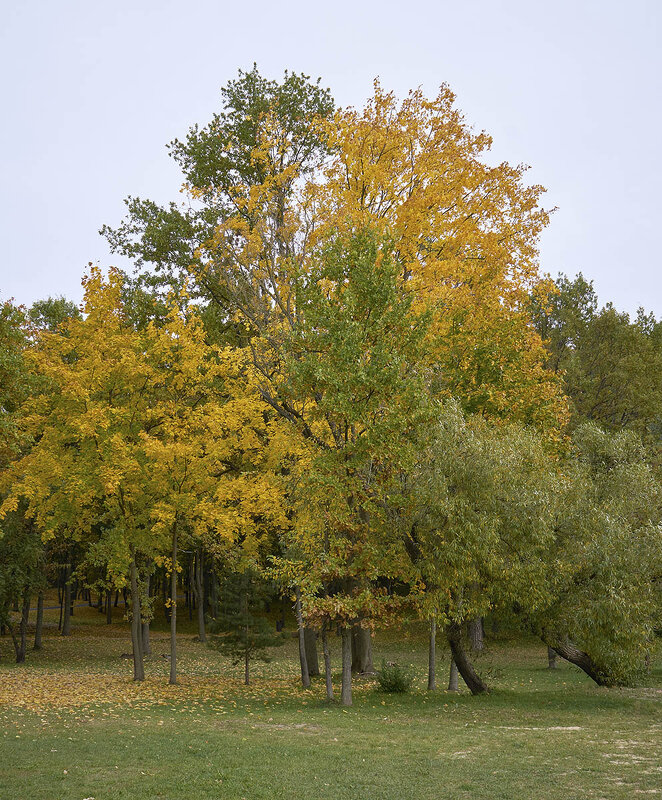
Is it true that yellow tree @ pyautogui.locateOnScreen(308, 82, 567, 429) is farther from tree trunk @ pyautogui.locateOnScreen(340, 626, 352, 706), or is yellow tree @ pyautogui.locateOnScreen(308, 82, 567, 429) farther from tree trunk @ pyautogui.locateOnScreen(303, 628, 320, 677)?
tree trunk @ pyautogui.locateOnScreen(303, 628, 320, 677)

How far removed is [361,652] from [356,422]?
10.8 metres

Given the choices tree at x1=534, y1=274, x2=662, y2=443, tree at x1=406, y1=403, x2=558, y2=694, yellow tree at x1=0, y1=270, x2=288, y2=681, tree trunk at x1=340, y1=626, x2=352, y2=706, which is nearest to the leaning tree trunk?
tree at x1=406, y1=403, x2=558, y2=694

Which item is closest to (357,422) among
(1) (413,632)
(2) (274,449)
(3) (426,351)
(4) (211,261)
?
(3) (426,351)

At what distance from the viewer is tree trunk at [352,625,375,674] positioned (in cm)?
2262

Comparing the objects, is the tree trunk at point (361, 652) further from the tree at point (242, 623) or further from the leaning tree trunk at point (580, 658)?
the leaning tree trunk at point (580, 658)

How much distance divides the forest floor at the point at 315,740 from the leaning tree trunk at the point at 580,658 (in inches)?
14.1

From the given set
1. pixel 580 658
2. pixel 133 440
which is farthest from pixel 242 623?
pixel 580 658

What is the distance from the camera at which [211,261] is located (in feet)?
63.4

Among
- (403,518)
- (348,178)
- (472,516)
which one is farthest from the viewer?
(348,178)

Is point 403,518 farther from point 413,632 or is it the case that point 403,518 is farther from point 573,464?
point 413,632

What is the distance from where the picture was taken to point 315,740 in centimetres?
1150

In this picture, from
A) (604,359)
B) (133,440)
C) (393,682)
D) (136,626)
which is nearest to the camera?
(393,682)

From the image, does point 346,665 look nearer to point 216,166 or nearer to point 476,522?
point 476,522

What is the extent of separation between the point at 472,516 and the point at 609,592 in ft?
11.2
